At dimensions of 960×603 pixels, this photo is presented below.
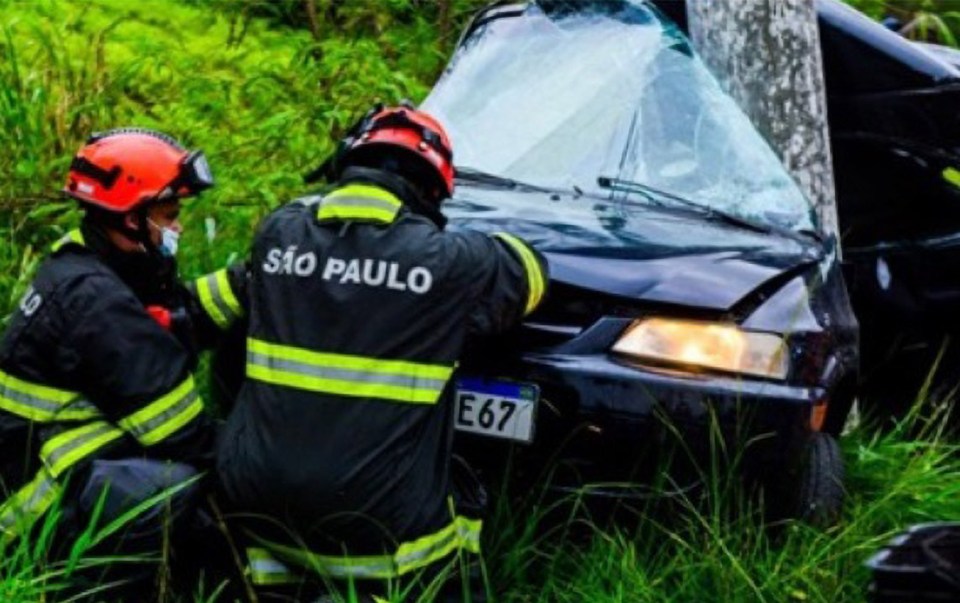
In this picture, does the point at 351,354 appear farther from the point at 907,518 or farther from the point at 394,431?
the point at 907,518

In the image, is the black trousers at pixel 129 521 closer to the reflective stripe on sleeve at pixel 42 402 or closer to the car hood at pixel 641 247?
the reflective stripe on sleeve at pixel 42 402

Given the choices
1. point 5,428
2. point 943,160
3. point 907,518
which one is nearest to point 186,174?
point 5,428

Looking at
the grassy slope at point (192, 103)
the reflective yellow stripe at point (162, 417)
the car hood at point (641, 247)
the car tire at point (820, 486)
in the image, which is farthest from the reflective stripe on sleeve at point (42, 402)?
the car tire at point (820, 486)

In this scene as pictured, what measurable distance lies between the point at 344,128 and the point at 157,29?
2.13 meters

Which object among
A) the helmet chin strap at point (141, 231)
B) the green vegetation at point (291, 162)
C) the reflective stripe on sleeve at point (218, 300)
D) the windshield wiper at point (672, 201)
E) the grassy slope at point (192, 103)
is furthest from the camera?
the grassy slope at point (192, 103)

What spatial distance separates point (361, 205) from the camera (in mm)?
3422

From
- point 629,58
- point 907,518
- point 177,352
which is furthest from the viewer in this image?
point 629,58

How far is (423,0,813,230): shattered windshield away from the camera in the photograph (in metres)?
4.53

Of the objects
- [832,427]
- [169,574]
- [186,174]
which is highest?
[186,174]

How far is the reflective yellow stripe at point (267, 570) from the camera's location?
12.0ft

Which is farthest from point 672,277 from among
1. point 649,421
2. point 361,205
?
point 361,205

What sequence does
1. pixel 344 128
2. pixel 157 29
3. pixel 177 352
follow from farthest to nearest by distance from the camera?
pixel 157 29 → pixel 344 128 → pixel 177 352

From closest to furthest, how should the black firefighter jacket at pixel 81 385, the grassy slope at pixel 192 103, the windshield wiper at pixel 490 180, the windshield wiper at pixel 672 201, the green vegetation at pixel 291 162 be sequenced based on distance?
the black firefighter jacket at pixel 81 385 < the green vegetation at pixel 291 162 < the windshield wiper at pixel 672 201 < the windshield wiper at pixel 490 180 < the grassy slope at pixel 192 103

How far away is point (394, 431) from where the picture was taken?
11.1 ft
